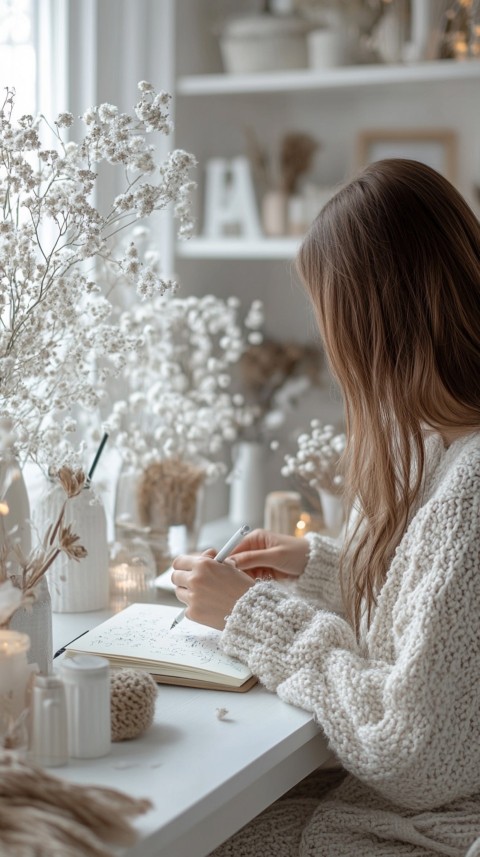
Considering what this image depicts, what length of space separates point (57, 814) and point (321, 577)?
25.4 inches

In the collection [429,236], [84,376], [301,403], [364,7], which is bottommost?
[301,403]

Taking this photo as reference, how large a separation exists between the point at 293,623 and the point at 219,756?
0.21 metres

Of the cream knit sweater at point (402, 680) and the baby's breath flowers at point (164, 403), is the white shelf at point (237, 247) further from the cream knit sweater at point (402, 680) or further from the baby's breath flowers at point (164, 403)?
the cream knit sweater at point (402, 680)

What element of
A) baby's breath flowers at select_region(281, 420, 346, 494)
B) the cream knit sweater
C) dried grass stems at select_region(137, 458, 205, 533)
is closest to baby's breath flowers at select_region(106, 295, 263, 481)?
dried grass stems at select_region(137, 458, 205, 533)

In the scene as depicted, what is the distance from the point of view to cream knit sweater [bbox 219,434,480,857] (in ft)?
3.20

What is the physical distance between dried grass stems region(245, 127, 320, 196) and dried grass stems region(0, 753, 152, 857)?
1.66 meters

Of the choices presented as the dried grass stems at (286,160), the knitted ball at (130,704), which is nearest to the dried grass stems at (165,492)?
the knitted ball at (130,704)

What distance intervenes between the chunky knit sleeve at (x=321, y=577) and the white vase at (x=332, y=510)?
258mm

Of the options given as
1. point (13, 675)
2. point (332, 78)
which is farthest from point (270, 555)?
point (332, 78)

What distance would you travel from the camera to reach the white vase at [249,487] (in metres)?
2.21

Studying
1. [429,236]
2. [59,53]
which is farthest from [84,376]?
[59,53]

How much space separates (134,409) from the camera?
1595 mm

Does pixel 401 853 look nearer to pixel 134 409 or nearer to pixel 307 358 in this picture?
pixel 134 409

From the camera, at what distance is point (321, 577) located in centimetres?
135
